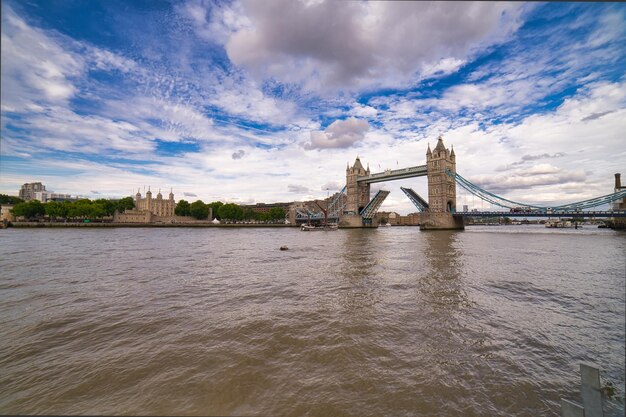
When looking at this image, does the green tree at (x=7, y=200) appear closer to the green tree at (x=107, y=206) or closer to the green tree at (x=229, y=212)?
the green tree at (x=107, y=206)

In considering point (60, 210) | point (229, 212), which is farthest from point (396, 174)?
point (60, 210)

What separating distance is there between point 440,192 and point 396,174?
14.3m

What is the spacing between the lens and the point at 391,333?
6.03 meters

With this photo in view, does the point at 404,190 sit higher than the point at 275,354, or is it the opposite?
the point at 404,190

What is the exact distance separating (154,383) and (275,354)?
1951 millimetres

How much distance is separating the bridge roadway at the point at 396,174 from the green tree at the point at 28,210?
8675 centimetres

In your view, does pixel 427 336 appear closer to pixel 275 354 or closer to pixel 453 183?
pixel 275 354

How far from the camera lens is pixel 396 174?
74.2 metres

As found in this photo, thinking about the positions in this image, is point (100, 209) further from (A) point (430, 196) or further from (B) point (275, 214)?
(A) point (430, 196)

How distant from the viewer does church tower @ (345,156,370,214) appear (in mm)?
85400

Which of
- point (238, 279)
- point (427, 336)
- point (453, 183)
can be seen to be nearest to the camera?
point (427, 336)

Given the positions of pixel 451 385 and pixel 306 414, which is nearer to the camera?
pixel 306 414

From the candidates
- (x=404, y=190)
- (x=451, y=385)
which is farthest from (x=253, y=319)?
(x=404, y=190)

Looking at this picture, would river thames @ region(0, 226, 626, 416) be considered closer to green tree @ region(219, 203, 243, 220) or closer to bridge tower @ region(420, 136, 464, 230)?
bridge tower @ region(420, 136, 464, 230)
